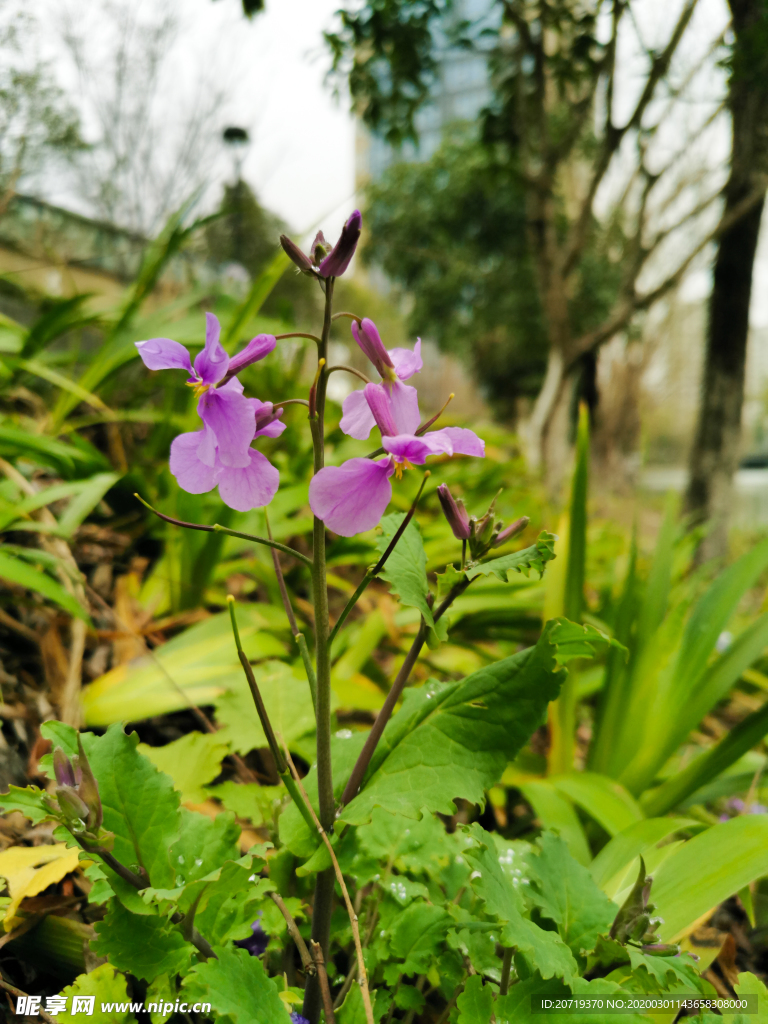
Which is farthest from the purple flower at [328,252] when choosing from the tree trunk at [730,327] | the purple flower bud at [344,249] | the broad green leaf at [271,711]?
the tree trunk at [730,327]

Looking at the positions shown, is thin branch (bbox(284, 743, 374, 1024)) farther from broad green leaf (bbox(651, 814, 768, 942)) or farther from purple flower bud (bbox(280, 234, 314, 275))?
purple flower bud (bbox(280, 234, 314, 275))

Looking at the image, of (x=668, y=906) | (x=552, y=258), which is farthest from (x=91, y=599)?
(x=552, y=258)

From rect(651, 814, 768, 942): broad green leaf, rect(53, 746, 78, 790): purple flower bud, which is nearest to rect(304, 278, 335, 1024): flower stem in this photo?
rect(53, 746, 78, 790): purple flower bud

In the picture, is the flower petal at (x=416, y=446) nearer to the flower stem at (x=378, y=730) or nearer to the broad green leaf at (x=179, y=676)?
the flower stem at (x=378, y=730)

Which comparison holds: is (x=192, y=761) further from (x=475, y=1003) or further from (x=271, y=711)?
(x=475, y=1003)

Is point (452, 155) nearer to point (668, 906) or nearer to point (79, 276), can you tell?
point (79, 276)
